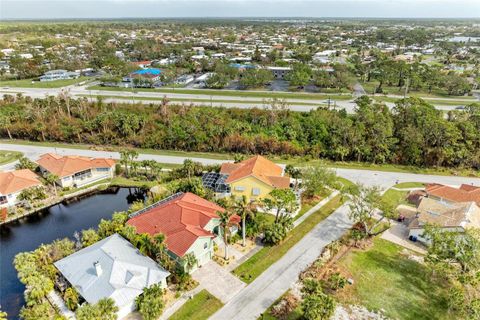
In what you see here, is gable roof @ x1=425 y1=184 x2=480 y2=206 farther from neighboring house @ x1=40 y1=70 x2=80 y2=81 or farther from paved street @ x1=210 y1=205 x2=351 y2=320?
neighboring house @ x1=40 y1=70 x2=80 y2=81

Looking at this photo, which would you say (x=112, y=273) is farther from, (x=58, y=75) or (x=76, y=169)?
(x=58, y=75)

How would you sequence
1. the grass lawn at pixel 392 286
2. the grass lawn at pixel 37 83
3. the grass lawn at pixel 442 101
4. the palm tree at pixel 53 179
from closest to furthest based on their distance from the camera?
the grass lawn at pixel 392 286 → the palm tree at pixel 53 179 → the grass lawn at pixel 442 101 → the grass lawn at pixel 37 83

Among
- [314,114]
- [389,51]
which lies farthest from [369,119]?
[389,51]

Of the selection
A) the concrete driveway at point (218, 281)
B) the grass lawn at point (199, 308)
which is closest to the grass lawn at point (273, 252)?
the concrete driveway at point (218, 281)

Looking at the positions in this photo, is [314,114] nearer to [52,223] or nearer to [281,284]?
[281,284]

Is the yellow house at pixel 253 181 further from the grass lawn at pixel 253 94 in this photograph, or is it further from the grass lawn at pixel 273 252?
the grass lawn at pixel 253 94
